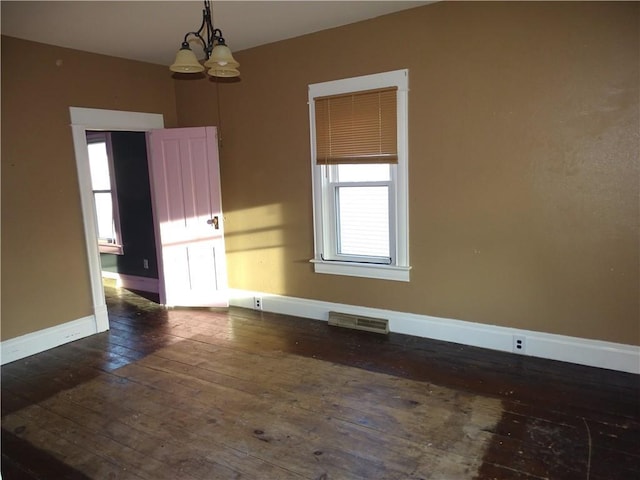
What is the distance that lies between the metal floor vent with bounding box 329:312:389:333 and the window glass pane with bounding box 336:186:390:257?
0.59 meters

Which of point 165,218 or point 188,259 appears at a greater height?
point 165,218

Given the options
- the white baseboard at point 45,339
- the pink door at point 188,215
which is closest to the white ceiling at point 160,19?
the pink door at point 188,215

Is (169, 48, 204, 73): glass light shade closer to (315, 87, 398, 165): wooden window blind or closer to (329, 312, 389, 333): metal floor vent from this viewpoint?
(315, 87, 398, 165): wooden window blind

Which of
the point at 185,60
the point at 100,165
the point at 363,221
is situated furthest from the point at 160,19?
the point at 100,165

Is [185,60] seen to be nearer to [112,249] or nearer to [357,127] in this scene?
[357,127]

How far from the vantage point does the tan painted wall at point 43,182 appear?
369 centimetres

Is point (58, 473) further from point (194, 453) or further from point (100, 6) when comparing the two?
point (100, 6)

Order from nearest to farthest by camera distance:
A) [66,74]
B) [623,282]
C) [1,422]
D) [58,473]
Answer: [58,473] → [1,422] → [623,282] → [66,74]

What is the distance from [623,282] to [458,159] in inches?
56.0

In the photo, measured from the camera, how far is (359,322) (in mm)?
4086

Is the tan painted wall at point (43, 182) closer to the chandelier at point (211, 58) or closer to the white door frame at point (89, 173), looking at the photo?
the white door frame at point (89, 173)

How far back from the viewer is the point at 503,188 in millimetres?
3340

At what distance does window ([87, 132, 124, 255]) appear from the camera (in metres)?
6.05

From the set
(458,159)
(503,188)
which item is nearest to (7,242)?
(458,159)
